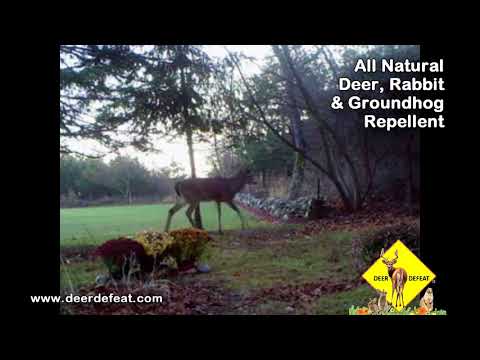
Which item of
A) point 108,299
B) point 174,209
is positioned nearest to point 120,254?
point 108,299

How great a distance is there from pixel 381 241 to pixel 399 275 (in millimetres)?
319

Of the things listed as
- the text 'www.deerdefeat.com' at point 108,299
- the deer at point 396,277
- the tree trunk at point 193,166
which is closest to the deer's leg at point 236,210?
the tree trunk at point 193,166

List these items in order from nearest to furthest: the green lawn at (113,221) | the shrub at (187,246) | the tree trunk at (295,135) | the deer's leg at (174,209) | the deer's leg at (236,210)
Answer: the green lawn at (113,221) < the shrub at (187,246) < the deer's leg at (174,209) < the deer's leg at (236,210) < the tree trunk at (295,135)

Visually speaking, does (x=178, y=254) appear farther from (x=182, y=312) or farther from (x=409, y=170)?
(x=409, y=170)

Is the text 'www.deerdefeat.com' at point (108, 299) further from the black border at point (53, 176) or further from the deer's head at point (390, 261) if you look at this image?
the deer's head at point (390, 261)

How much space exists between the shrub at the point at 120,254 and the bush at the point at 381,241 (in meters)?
1.96

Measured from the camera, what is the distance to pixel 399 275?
2779 mm

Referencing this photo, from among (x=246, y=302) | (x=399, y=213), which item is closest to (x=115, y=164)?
(x=246, y=302)

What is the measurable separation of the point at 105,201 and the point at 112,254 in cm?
64

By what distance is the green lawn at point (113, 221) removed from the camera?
3.00m

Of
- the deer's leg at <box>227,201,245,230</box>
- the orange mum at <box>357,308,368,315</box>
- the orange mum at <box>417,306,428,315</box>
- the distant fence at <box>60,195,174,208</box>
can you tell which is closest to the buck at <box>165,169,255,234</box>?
the deer's leg at <box>227,201,245,230</box>

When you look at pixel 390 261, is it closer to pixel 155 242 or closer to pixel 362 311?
pixel 362 311

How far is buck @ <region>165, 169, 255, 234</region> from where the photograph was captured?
3.48 metres

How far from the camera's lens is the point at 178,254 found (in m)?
3.15
